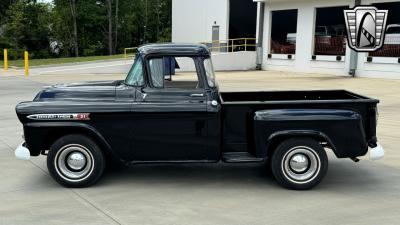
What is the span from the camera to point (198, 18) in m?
38.4

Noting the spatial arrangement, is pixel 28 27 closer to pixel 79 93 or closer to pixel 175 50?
pixel 79 93

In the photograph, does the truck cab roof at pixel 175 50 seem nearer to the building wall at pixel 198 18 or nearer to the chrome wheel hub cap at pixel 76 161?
the chrome wheel hub cap at pixel 76 161

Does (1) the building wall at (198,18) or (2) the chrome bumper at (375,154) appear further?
(1) the building wall at (198,18)

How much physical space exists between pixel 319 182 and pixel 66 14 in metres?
56.9

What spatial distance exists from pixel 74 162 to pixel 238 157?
2043 millimetres

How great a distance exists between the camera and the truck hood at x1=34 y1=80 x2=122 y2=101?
6281mm

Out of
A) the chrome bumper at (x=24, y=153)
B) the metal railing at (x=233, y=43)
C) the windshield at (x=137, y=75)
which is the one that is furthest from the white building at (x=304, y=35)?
the chrome bumper at (x=24, y=153)

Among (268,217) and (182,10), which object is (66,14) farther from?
(268,217)

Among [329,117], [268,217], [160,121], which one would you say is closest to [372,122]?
[329,117]

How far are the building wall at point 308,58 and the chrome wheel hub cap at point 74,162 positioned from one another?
66.8 ft

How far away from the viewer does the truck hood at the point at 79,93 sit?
20.6ft

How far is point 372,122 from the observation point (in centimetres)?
627

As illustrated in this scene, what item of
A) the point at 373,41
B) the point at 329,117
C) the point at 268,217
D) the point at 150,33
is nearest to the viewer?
the point at 268,217

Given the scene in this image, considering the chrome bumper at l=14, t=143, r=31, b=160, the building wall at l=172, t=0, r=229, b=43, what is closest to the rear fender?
the chrome bumper at l=14, t=143, r=31, b=160
